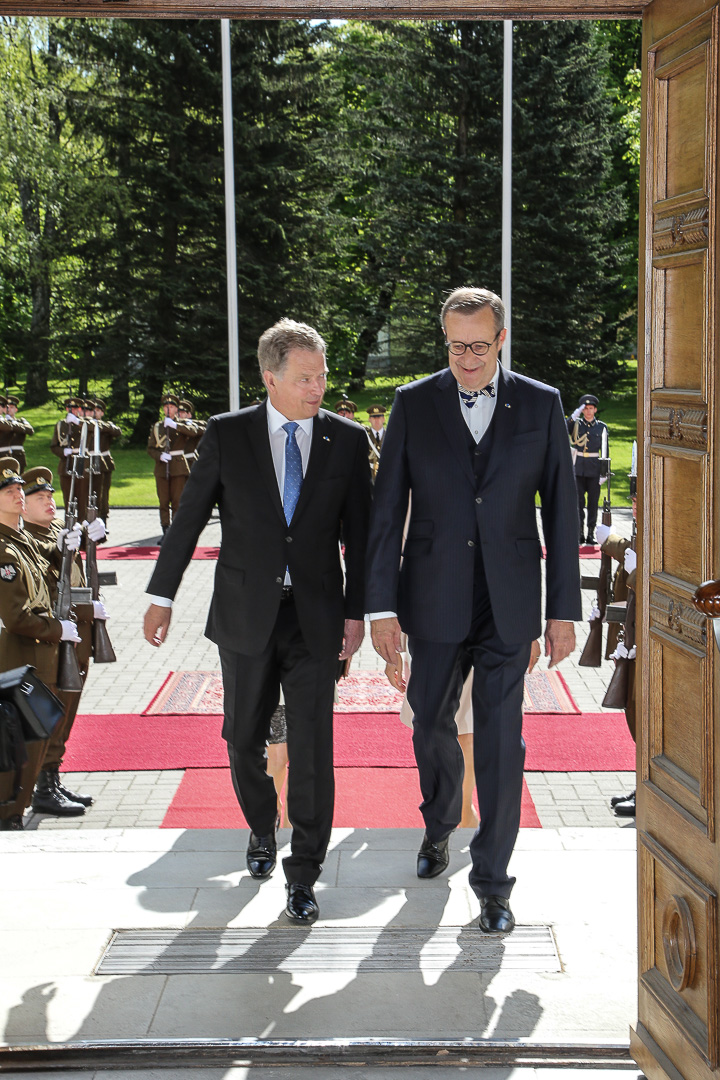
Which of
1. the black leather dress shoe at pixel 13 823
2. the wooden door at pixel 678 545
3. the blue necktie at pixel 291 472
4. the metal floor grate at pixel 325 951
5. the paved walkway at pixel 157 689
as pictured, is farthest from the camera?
the paved walkway at pixel 157 689

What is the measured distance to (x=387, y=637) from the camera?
4.45 metres

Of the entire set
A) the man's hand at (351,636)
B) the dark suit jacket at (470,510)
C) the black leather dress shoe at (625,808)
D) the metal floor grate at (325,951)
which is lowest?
the black leather dress shoe at (625,808)

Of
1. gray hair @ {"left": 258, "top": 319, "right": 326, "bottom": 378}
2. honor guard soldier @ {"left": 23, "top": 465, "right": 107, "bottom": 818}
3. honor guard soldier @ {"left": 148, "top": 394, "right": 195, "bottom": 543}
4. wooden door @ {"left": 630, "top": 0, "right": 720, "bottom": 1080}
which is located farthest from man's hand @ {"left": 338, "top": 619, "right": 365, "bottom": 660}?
honor guard soldier @ {"left": 148, "top": 394, "right": 195, "bottom": 543}

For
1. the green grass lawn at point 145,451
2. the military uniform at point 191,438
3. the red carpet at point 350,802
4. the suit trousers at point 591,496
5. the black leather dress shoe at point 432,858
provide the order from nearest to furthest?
the black leather dress shoe at point 432,858
the red carpet at point 350,802
the suit trousers at point 591,496
the military uniform at point 191,438
the green grass lawn at point 145,451

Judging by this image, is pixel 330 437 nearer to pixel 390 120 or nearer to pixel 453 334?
pixel 453 334

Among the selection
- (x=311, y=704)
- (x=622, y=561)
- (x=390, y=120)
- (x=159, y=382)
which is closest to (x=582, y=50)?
(x=390, y=120)

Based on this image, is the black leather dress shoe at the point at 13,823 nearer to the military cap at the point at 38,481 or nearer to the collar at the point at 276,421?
the military cap at the point at 38,481

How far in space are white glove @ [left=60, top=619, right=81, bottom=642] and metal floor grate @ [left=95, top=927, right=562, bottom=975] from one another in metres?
2.51

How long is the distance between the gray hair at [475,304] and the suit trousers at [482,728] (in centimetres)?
90

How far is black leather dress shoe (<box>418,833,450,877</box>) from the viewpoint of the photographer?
4863 mm

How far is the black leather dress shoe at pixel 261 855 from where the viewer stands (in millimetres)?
4875

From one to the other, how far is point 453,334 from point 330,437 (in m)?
0.61

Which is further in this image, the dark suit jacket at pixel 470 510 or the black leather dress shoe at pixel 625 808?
the black leather dress shoe at pixel 625 808

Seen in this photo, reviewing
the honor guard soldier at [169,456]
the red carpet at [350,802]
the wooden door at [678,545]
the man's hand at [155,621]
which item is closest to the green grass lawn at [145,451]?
the honor guard soldier at [169,456]
